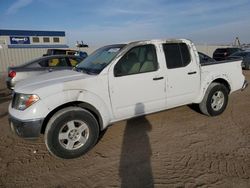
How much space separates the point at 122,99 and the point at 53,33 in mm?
38262

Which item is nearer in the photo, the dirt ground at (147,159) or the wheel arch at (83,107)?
the dirt ground at (147,159)

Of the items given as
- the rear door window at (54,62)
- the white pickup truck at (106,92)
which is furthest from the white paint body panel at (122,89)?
the rear door window at (54,62)

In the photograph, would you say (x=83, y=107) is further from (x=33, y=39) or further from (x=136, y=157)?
(x=33, y=39)

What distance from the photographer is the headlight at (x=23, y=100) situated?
11.1ft

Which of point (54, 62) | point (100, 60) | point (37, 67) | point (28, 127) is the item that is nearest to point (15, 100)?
point (28, 127)

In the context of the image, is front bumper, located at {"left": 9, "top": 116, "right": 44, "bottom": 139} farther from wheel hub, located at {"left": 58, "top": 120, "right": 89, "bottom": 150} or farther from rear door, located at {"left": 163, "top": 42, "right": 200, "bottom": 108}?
rear door, located at {"left": 163, "top": 42, "right": 200, "bottom": 108}

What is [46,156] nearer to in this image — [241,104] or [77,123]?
[77,123]

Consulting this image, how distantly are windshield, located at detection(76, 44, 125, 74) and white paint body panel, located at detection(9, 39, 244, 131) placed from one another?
0.15 meters

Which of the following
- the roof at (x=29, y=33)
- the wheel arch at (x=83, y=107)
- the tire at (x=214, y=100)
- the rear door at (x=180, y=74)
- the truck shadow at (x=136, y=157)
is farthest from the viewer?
the roof at (x=29, y=33)

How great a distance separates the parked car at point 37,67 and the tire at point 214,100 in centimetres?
537

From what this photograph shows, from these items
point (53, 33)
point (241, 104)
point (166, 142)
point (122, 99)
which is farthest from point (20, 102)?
point (53, 33)

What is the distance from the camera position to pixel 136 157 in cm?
365

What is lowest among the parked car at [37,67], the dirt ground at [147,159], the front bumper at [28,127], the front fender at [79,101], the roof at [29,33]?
the dirt ground at [147,159]

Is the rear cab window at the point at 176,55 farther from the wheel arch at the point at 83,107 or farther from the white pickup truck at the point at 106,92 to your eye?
the wheel arch at the point at 83,107
